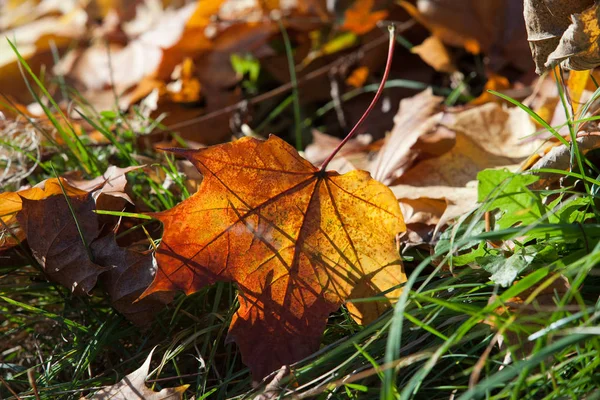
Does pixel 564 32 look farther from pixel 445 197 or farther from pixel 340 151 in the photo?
pixel 340 151

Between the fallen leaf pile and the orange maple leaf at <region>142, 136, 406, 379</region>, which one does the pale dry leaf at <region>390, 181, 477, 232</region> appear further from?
the orange maple leaf at <region>142, 136, 406, 379</region>

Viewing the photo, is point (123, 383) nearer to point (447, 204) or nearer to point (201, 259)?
point (201, 259)

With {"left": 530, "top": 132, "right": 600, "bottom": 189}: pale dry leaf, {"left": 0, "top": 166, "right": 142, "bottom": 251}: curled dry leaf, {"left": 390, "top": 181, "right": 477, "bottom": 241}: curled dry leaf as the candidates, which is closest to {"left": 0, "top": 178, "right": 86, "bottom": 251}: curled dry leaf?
Result: {"left": 0, "top": 166, "right": 142, "bottom": 251}: curled dry leaf

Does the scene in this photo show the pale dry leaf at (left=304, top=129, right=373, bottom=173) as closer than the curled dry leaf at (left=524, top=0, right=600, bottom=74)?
No

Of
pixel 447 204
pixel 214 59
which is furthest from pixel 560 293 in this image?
pixel 214 59

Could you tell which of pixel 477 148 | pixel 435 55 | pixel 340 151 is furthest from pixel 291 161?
pixel 435 55

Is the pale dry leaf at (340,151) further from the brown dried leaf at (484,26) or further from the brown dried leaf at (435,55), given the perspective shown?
the brown dried leaf at (484,26)
